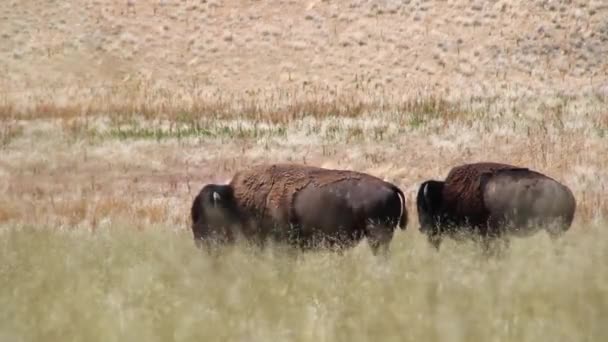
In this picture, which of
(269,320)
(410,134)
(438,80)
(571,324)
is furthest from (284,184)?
(438,80)

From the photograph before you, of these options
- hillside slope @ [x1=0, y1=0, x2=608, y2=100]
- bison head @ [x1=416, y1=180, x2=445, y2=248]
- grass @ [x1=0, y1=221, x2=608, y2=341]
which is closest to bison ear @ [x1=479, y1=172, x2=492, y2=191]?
bison head @ [x1=416, y1=180, x2=445, y2=248]

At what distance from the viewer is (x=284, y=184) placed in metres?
8.97

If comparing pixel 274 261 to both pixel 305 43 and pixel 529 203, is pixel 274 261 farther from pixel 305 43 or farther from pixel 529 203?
pixel 305 43

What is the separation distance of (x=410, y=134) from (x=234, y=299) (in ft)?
45.5

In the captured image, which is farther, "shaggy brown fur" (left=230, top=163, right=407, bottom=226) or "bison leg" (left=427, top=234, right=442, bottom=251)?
"bison leg" (left=427, top=234, right=442, bottom=251)

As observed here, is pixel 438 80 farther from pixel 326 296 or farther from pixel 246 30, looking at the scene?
pixel 326 296

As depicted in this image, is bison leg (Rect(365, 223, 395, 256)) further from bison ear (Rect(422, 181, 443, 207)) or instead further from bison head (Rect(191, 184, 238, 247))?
bison head (Rect(191, 184, 238, 247))

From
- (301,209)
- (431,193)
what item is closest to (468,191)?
(431,193)

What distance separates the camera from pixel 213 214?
904cm

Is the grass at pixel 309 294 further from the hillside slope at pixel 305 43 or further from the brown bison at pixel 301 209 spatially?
the hillside slope at pixel 305 43

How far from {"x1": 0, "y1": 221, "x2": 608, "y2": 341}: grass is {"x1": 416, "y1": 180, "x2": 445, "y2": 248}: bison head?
73cm

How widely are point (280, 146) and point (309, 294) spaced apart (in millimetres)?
13034

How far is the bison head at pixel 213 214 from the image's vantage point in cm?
903

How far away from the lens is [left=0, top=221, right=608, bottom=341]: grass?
5906 mm
